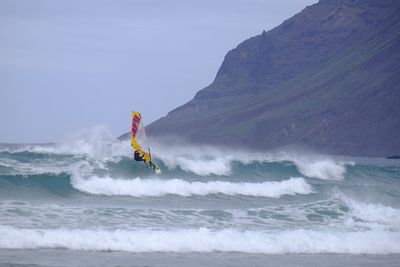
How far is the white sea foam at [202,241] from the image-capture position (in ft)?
71.6

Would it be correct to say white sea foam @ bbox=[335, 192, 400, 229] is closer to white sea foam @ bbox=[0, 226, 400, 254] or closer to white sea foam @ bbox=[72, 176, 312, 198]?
white sea foam @ bbox=[0, 226, 400, 254]

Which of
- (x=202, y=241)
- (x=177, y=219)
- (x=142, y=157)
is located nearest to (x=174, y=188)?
(x=142, y=157)

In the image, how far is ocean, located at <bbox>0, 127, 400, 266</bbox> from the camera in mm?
21594

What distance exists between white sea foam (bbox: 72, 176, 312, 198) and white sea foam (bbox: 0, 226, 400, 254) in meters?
11.4

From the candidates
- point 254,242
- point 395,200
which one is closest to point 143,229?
point 254,242

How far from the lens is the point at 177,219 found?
27609mm

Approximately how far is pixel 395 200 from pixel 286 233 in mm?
15813

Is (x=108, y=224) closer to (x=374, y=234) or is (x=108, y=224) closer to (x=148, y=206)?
(x=148, y=206)

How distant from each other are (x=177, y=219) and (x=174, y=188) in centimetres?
950

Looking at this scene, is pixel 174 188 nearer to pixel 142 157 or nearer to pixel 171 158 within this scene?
pixel 142 157

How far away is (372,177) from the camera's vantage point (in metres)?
56.9

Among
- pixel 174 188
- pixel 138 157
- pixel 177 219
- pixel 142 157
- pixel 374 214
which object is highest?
pixel 142 157

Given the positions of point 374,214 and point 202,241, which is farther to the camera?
point 374,214

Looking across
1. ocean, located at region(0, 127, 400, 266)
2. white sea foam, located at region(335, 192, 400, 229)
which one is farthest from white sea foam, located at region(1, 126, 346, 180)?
white sea foam, located at region(335, 192, 400, 229)
